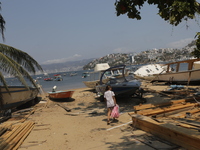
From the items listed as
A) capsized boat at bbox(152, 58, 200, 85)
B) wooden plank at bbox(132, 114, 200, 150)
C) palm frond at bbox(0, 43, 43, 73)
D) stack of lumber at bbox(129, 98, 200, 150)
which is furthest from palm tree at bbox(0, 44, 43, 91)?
capsized boat at bbox(152, 58, 200, 85)

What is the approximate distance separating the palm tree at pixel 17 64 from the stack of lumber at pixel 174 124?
7.53 meters

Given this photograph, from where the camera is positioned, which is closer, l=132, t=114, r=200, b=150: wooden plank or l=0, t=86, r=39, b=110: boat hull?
l=132, t=114, r=200, b=150: wooden plank

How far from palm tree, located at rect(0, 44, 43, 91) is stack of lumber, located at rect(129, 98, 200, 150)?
753cm

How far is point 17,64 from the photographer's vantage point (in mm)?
12961

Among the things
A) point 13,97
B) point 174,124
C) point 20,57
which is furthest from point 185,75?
point 13,97

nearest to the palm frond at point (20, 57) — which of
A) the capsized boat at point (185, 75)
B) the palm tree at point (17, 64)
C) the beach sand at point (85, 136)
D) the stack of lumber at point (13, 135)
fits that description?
the palm tree at point (17, 64)

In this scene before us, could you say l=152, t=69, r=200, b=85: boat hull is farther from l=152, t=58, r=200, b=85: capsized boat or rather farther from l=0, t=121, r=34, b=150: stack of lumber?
l=0, t=121, r=34, b=150: stack of lumber

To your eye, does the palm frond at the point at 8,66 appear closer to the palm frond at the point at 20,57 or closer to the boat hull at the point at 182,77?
the palm frond at the point at 20,57

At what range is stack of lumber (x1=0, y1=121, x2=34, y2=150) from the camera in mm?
5910

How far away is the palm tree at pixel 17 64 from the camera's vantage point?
37.0 feet

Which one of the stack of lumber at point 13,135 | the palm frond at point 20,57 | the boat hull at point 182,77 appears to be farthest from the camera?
the boat hull at point 182,77

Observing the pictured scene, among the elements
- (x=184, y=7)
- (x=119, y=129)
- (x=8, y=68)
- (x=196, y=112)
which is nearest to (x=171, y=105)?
(x=196, y=112)

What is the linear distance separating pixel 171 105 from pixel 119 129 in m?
3.02

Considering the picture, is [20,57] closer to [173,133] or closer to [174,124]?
[174,124]
